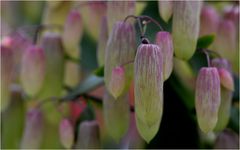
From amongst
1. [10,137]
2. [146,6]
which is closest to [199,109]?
[146,6]

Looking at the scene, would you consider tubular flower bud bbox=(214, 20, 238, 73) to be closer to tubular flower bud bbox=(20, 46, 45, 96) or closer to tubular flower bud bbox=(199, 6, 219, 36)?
tubular flower bud bbox=(199, 6, 219, 36)

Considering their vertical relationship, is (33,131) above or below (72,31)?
below

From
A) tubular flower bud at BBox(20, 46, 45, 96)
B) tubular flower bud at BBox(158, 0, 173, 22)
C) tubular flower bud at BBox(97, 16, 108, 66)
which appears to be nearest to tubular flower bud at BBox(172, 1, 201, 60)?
tubular flower bud at BBox(158, 0, 173, 22)

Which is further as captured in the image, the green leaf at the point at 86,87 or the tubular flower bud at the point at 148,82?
the green leaf at the point at 86,87

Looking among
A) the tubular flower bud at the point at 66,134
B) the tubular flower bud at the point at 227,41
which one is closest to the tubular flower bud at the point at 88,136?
the tubular flower bud at the point at 66,134

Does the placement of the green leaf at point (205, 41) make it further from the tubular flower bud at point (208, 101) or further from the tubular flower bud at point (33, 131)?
the tubular flower bud at point (33, 131)

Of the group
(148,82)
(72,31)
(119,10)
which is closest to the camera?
(148,82)

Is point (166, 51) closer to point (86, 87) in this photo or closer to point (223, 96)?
point (223, 96)

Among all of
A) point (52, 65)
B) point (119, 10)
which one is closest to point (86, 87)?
point (52, 65)
